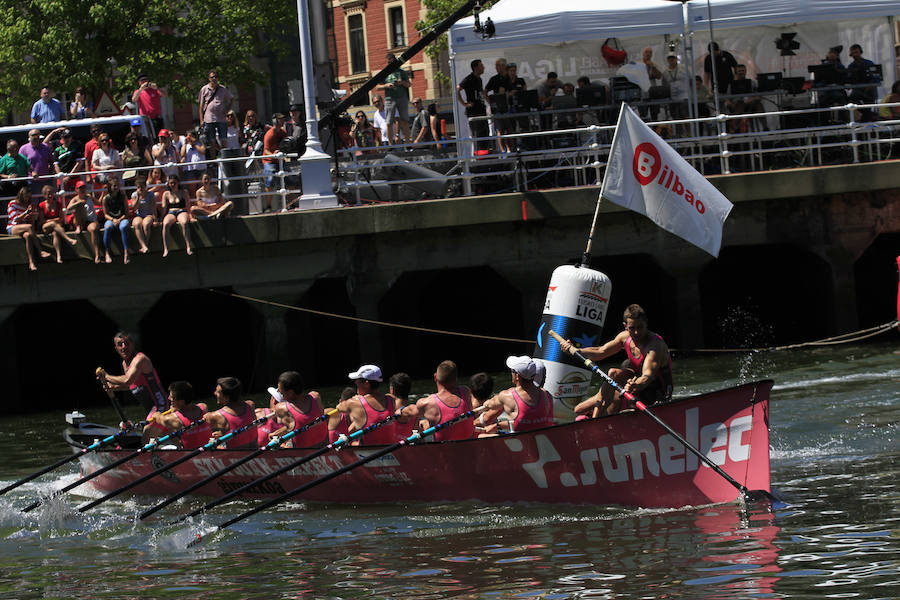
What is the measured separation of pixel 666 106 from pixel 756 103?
54.1 inches

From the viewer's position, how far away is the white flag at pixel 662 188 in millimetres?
14109

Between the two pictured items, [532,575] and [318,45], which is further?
[318,45]

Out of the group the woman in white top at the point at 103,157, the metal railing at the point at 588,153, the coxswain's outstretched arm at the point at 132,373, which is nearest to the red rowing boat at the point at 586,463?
the coxswain's outstretched arm at the point at 132,373

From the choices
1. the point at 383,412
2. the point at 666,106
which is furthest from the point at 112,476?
the point at 666,106

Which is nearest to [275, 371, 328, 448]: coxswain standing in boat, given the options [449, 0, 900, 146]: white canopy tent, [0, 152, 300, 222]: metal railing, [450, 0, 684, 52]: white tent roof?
[0, 152, 300, 222]: metal railing

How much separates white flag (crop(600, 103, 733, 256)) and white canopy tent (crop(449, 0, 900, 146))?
754 cm

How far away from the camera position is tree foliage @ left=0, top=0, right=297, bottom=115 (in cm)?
3491

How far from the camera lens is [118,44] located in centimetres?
3581

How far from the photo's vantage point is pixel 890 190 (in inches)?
821

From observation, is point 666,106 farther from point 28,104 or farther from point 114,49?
point 28,104

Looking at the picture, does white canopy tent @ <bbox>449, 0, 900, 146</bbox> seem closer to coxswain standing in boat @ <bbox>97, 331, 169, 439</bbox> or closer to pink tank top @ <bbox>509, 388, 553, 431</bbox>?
coxswain standing in boat @ <bbox>97, 331, 169, 439</bbox>

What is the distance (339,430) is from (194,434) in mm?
1604

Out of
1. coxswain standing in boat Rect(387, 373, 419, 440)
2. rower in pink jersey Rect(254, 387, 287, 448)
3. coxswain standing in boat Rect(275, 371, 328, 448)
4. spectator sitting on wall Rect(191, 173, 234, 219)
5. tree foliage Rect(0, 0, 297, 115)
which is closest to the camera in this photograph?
coxswain standing in boat Rect(387, 373, 419, 440)

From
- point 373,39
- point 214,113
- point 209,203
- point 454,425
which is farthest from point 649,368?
point 373,39
